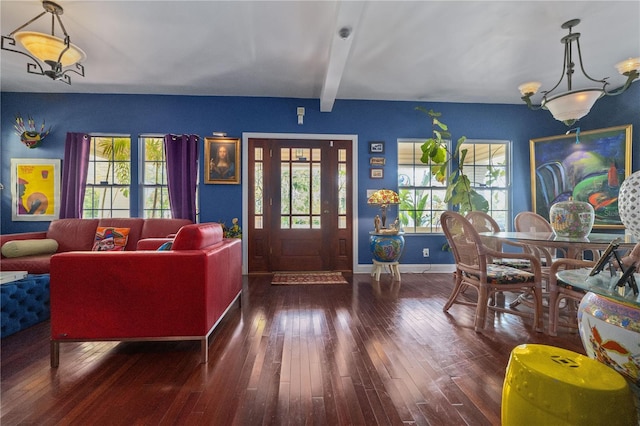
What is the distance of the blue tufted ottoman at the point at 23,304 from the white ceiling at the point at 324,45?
7.96 ft

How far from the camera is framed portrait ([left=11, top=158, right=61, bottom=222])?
399 cm

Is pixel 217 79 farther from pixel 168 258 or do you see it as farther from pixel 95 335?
pixel 95 335

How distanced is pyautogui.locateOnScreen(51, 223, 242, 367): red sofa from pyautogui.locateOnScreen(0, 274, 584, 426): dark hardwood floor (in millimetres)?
205

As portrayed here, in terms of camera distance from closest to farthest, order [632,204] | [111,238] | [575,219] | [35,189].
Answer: [632,204] < [575,219] < [111,238] < [35,189]

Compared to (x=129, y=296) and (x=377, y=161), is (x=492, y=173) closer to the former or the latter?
(x=377, y=161)

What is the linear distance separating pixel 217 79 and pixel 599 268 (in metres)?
4.19

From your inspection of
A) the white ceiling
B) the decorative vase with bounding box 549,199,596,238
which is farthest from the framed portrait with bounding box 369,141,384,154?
the decorative vase with bounding box 549,199,596,238

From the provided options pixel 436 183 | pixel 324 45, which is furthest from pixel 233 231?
pixel 436 183

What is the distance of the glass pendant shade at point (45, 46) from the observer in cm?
219

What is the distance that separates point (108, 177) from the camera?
4.21 m

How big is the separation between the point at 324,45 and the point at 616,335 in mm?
3159

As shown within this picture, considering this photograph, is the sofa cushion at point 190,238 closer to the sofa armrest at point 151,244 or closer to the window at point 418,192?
the sofa armrest at point 151,244

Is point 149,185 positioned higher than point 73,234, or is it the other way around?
point 149,185

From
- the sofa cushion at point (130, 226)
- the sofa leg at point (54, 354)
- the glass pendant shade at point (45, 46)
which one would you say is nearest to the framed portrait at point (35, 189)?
the sofa cushion at point (130, 226)
